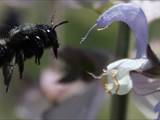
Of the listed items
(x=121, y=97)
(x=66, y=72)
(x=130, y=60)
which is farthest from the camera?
(x=66, y=72)

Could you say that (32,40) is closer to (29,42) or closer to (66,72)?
(29,42)

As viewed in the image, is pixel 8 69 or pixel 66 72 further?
pixel 66 72

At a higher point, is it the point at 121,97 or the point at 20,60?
the point at 20,60

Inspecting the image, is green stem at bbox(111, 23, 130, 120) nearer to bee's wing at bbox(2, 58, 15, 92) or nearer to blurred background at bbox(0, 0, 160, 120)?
blurred background at bbox(0, 0, 160, 120)

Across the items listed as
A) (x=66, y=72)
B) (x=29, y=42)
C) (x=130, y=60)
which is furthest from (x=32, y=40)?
(x=66, y=72)

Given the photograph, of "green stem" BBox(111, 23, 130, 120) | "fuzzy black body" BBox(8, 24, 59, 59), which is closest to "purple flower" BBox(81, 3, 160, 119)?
"fuzzy black body" BBox(8, 24, 59, 59)

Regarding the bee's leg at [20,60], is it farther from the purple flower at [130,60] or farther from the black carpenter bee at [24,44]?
the purple flower at [130,60]

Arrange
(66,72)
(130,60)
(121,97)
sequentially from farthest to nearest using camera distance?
(66,72), (121,97), (130,60)

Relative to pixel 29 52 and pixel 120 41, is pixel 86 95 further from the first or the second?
pixel 29 52
